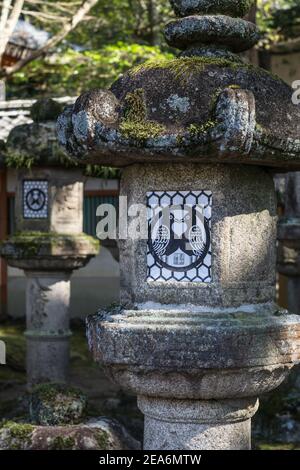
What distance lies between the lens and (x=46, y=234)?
25.2 ft

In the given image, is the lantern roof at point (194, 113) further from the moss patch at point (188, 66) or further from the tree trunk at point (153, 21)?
the tree trunk at point (153, 21)

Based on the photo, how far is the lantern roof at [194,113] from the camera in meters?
3.32

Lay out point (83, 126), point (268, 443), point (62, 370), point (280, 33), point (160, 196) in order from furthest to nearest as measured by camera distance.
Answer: point (280, 33) → point (62, 370) → point (268, 443) → point (160, 196) → point (83, 126)

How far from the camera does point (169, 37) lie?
12.7 ft

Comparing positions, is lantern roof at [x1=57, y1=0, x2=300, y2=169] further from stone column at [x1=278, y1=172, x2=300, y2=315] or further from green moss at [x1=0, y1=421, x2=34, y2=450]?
stone column at [x1=278, y1=172, x2=300, y2=315]

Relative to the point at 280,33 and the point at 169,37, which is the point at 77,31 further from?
the point at 169,37

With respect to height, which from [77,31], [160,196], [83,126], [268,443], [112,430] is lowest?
[268,443]

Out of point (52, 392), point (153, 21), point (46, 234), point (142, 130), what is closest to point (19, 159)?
point (46, 234)

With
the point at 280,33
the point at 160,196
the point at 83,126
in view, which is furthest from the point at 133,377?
the point at 280,33

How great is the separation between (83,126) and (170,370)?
116 cm

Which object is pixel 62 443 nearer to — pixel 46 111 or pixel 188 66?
pixel 188 66

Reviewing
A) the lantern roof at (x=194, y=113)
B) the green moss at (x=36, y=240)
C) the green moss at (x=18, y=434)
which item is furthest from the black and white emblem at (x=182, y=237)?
the green moss at (x=36, y=240)

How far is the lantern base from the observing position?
3.72 meters

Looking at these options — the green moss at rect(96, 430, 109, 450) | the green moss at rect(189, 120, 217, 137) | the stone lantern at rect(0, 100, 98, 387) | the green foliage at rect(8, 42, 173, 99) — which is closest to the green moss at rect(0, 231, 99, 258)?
the stone lantern at rect(0, 100, 98, 387)
